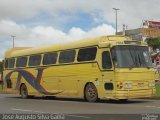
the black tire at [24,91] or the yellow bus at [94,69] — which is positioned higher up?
the yellow bus at [94,69]

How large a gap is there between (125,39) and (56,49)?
5257 millimetres

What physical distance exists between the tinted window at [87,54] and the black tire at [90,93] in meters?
1.33

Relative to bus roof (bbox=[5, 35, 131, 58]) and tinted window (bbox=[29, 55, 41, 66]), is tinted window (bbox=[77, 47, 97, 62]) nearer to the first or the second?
bus roof (bbox=[5, 35, 131, 58])

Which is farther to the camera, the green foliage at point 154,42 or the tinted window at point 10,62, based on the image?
the green foliage at point 154,42

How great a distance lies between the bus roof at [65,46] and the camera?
24062 mm

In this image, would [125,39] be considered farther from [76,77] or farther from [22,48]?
[22,48]

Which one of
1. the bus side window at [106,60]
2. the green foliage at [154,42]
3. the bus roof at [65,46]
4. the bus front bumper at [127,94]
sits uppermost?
the green foliage at [154,42]

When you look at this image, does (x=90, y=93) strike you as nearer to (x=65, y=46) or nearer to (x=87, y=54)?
(x=87, y=54)

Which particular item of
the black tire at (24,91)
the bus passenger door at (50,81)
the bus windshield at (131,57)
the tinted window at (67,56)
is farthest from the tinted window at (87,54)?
the black tire at (24,91)

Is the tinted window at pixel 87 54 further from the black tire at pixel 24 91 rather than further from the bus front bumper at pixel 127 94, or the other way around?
the black tire at pixel 24 91

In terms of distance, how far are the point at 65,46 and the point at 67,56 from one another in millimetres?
636

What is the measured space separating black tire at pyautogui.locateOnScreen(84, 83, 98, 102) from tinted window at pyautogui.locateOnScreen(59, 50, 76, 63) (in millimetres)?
2036

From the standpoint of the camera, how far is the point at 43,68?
29.3m

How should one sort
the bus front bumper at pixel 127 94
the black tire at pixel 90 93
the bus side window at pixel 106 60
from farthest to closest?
the black tire at pixel 90 93 → the bus side window at pixel 106 60 → the bus front bumper at pixel 127 94
